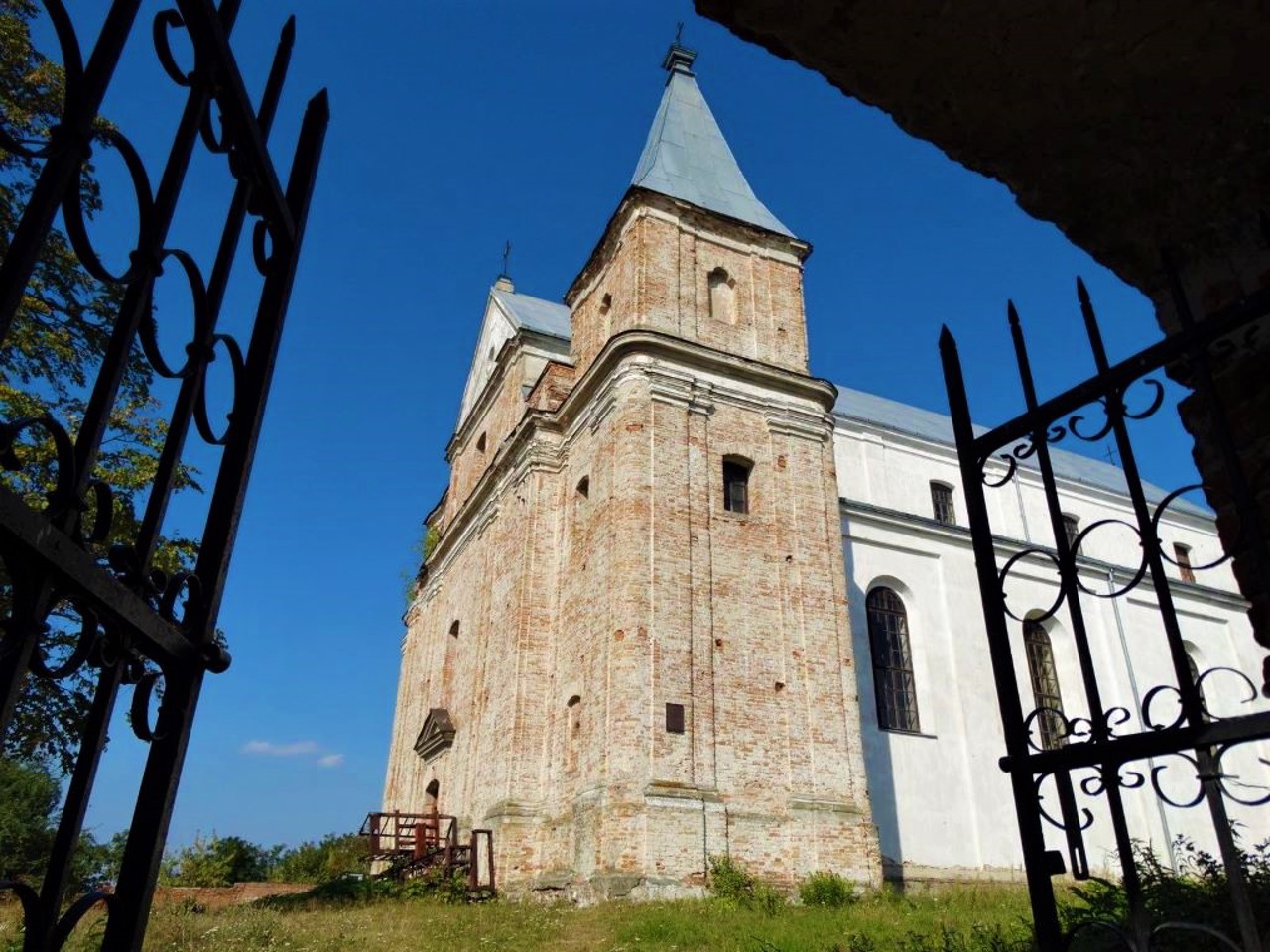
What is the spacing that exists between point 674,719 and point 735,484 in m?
4.55

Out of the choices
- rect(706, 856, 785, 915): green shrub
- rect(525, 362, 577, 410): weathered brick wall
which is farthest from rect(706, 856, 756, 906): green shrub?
rect(525, 362, 577, 410): weathered brick wall

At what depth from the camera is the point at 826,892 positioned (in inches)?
520

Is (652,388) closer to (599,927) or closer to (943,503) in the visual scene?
(599,927)

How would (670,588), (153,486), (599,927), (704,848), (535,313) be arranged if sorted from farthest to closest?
1. (535,313)
2. (670,588)
3. (704,848)
4. (599,927)
5. (153,486)

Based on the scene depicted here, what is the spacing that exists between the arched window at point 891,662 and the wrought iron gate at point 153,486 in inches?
660

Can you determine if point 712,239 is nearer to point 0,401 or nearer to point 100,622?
point 0,401

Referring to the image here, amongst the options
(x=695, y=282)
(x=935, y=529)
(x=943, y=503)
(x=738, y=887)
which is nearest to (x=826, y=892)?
(x=738, y=887)

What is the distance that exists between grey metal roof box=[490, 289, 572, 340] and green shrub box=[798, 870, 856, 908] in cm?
1350

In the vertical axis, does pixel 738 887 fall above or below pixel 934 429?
below

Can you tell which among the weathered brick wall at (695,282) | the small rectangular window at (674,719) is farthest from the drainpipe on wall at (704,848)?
the weathered brick wall at (695,282)

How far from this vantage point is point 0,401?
11531 mm

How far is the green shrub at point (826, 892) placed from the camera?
13.1 meters

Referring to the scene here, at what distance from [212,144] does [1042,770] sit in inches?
103

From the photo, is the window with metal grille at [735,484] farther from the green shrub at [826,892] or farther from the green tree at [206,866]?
the green tree at [206,866]
